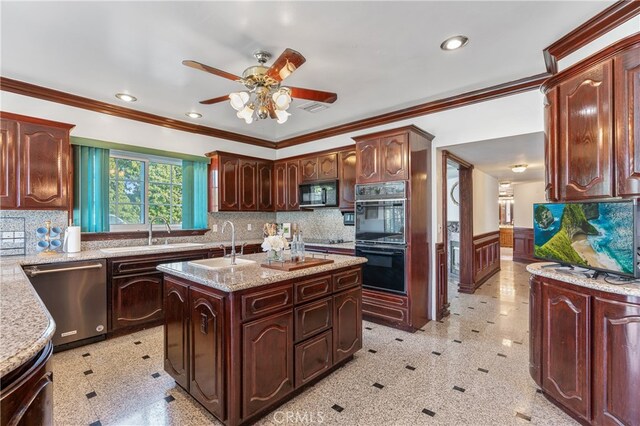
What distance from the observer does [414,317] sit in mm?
3645

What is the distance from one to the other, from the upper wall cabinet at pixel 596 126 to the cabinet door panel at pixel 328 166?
279 centimetres

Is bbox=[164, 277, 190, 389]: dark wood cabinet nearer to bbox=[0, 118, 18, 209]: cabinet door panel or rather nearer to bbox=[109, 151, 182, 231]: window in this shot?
bbox=[0, 118, 18, 209]: cabinet door panel

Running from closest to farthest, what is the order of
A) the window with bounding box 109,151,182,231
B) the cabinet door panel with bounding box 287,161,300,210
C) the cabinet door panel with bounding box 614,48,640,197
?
the cabinet door panel with bounding box 614,48,640,197, the window with bounding box 109,151,182,231, the cabinet door panel with bounding box 287,161,300,210

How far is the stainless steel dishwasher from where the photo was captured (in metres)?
2.98

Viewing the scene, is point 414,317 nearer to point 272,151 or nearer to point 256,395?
point 256,395

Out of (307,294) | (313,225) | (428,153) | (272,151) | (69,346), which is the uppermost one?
(272,151)

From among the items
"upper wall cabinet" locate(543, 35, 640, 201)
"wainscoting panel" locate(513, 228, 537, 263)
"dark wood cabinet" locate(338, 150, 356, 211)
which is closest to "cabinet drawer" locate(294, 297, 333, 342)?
"upper wall cabinet" locate(543, 35, 640, 201)


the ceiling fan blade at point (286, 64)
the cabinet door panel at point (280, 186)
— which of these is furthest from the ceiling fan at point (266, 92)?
the cabinet door panel at point (280, 186)

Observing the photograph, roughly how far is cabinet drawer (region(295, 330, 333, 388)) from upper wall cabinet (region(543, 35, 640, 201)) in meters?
2.15

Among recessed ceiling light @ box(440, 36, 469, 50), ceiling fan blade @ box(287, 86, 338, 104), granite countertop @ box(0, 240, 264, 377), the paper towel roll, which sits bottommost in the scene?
granite countertop @ box(0, 240, 264, 377)

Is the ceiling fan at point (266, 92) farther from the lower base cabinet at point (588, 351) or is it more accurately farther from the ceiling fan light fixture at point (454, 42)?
the lower base cabinet at point (588, 351)

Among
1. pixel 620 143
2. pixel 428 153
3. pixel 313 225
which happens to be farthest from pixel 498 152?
pixel 313 225

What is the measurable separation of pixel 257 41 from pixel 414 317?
10.8 feet

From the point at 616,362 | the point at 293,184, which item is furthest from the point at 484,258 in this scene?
the point at 616,362
